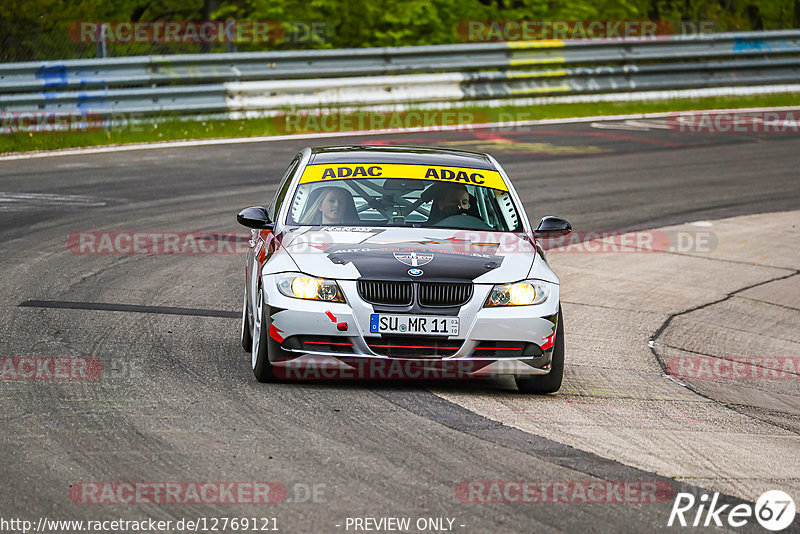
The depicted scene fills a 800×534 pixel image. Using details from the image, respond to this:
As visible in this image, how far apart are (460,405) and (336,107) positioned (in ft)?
53.9

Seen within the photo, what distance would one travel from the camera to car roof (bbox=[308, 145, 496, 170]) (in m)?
9.15

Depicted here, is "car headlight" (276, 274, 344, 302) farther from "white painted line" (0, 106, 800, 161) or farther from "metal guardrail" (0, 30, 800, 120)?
"metal guardrail" (0, 30, 800, 120)

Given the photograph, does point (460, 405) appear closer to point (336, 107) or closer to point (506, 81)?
point (336, 107)

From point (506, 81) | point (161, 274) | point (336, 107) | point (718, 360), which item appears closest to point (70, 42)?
point (336, 107)

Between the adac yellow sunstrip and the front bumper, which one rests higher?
the adac yellow sunstrip

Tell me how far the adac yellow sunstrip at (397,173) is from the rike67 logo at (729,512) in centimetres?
375

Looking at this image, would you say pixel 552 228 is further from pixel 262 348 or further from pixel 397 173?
pixel 262 348

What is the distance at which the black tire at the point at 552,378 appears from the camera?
25.4 feet

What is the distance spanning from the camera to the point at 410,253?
25.6ft

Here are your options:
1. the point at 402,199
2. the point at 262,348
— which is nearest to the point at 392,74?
the point at 402,199

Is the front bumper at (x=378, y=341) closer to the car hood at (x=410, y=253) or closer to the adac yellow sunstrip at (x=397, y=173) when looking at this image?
the car hood at (x=410, y=253)

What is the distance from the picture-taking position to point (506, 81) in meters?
25.0

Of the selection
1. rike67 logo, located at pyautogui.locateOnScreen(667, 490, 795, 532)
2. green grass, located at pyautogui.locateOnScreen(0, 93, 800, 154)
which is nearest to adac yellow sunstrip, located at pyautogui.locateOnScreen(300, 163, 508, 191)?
rike67 logo, located at pyautogui.locateOnScreen(667, 490, 795, 532)

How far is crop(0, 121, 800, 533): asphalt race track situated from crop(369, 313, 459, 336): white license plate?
40cm
